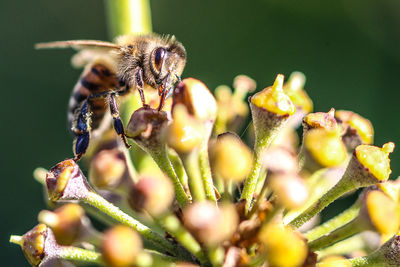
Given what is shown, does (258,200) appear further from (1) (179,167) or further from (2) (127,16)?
(2) (127,16)

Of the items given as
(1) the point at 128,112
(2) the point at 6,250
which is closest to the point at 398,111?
(1) the point at 128,112

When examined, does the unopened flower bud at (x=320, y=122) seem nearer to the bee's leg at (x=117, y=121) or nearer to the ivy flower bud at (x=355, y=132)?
the ivy flower bud at (x=355, y=132)

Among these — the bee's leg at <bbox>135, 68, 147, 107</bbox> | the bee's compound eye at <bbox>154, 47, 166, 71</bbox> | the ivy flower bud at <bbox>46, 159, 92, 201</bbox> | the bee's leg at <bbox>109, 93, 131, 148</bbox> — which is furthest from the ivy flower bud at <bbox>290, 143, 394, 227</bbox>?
the bee's compound eye at <bbox>154, 47, 166, 71</bbox>

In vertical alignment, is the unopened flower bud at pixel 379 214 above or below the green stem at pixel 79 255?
above

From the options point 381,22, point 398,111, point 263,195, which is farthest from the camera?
point 381,22

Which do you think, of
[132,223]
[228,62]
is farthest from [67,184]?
[228,62]

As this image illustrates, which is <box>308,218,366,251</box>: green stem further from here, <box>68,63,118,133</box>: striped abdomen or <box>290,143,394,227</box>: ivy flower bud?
<box>68,63,118,133</box>: striped abdomen

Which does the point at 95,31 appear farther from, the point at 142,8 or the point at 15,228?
the point at 142,8

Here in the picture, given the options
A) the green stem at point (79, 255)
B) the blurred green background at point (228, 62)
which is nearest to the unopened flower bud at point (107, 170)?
the green stem at point (79, 255)
